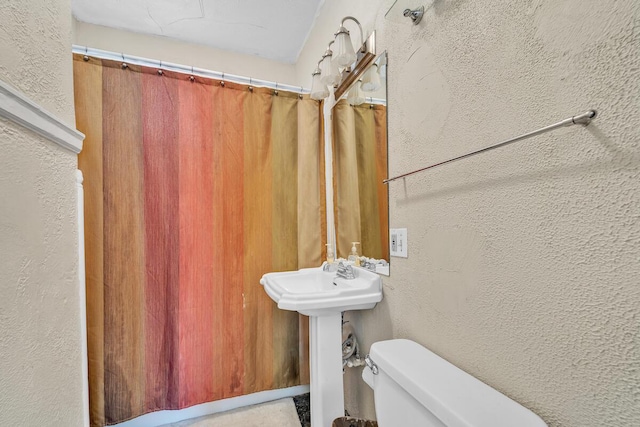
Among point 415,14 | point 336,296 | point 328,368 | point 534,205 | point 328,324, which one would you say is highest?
point 415,14

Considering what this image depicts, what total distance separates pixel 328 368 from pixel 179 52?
7.90ft

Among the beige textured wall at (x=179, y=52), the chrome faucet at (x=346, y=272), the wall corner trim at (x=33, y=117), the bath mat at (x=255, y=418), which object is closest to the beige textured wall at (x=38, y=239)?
the wall corner trim at (x=33, y=117)

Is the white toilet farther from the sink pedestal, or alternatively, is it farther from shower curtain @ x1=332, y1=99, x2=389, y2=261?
shower curtain @ x1=332, y1=99, x2=389, y2=261

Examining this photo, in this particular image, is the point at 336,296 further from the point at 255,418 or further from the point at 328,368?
the point at 255,418

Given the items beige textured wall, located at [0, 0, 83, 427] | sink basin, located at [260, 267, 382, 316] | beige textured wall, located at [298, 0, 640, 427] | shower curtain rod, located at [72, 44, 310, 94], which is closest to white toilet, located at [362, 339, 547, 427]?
beige textured wall, located at [298, 0, 640, 427]

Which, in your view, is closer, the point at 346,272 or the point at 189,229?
the point at 346,272

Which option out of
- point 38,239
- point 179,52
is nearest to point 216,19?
point 179,52

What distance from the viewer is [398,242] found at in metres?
1.01

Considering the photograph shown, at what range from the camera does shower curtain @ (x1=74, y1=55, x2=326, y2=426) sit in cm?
135

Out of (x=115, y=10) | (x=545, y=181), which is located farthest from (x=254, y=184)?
(x=115, y=10)

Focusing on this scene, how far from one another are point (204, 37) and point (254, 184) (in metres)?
1.30

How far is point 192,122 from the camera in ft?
4.94

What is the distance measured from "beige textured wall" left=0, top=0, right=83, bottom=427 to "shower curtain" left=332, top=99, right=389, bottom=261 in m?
1.11

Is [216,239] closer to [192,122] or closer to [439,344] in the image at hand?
[192,122]
